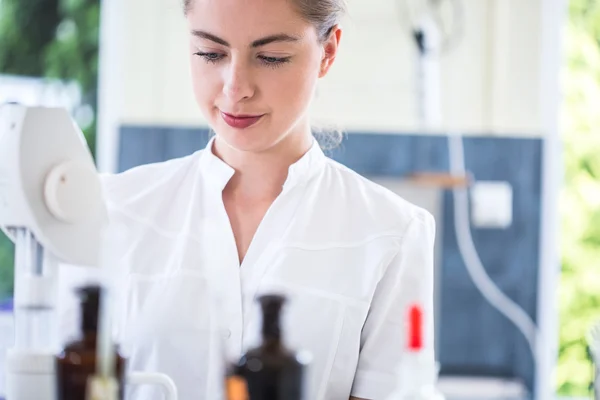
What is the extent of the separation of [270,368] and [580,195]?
2.95 meters

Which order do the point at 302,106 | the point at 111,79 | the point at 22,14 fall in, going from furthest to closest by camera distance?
1. the point at 22,14
2. the point at 111,79
3. the point at 302,106

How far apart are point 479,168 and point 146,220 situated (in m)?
1.55

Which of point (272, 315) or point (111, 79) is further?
point (111, 79)

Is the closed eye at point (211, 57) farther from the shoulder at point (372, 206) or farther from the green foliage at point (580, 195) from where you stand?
the green foliage at point (580, 195)

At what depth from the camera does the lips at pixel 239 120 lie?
123cm

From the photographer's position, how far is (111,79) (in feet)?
9.52

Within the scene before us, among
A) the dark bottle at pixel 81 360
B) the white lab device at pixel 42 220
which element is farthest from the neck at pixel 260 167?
the dark bottle at pixel 81 360

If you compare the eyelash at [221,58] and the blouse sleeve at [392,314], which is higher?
the eyelash at [221,58]

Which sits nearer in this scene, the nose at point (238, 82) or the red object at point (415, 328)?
the red object at point (415, 328)

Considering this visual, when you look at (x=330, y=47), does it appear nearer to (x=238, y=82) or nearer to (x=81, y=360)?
(x=238, y=82)

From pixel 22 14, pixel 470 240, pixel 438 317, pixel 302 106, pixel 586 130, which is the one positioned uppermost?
pixel 22 14

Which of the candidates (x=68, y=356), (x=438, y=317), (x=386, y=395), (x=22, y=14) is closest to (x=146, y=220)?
(x=386, y=395)

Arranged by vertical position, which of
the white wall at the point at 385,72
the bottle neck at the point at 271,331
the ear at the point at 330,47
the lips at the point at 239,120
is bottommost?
the bottle neck at the point at 271,331

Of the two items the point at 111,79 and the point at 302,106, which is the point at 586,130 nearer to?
the point at 111,79
